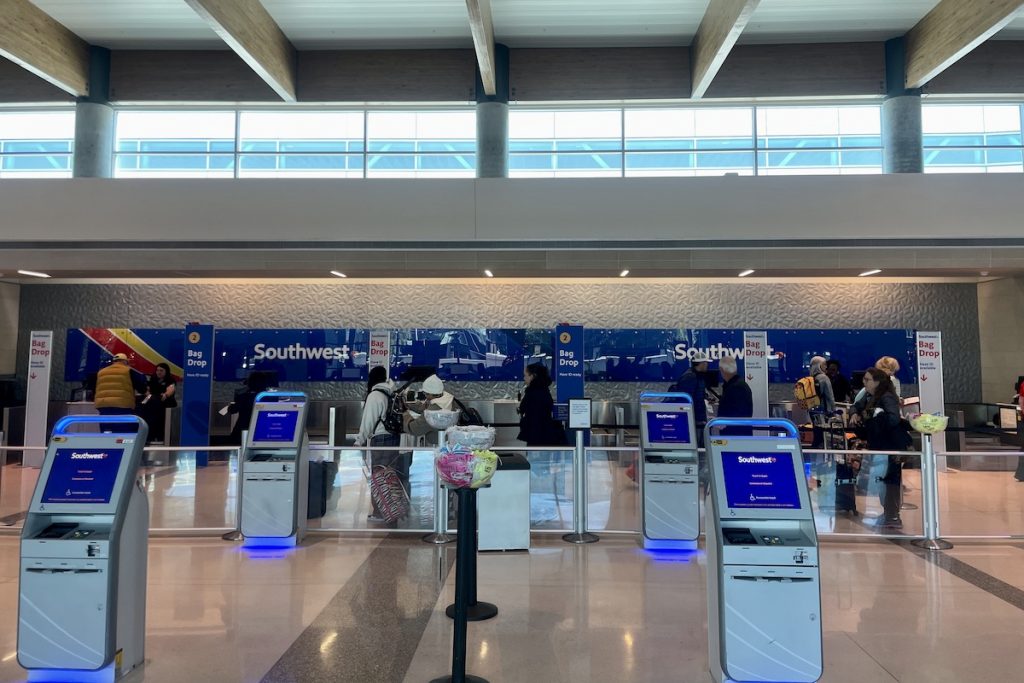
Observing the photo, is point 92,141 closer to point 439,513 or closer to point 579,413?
point 439,513

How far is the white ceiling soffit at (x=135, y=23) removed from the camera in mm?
10219

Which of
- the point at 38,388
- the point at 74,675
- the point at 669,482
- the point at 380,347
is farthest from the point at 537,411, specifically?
the point at 38,388

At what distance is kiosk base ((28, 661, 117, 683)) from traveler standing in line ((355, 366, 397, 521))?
2988mm

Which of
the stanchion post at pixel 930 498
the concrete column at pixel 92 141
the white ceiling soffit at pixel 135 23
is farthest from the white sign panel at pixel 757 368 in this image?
the concrete column at pixel 92 141

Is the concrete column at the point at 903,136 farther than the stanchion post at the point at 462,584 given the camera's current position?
Yes

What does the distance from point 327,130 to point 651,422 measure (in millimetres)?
9312

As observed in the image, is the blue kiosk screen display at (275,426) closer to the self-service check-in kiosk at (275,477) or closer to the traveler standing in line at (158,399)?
the self-service check-in kiosk at (275,477)

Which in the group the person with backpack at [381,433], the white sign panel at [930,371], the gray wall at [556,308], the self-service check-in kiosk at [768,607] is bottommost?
the self-service check-in kiosk at [768,607]

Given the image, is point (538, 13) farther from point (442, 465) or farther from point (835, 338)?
point (442, 465)

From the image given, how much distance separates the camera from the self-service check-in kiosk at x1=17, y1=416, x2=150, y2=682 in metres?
3.17

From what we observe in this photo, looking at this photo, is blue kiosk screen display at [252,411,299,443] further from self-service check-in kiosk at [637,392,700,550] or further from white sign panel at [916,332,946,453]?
white sign panel at [916,332,946,453]

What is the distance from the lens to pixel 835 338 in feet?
38.1

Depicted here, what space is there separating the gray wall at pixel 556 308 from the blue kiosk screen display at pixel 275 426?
6.13 m

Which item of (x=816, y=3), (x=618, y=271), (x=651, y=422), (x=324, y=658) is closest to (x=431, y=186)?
(x=618, y=271)
